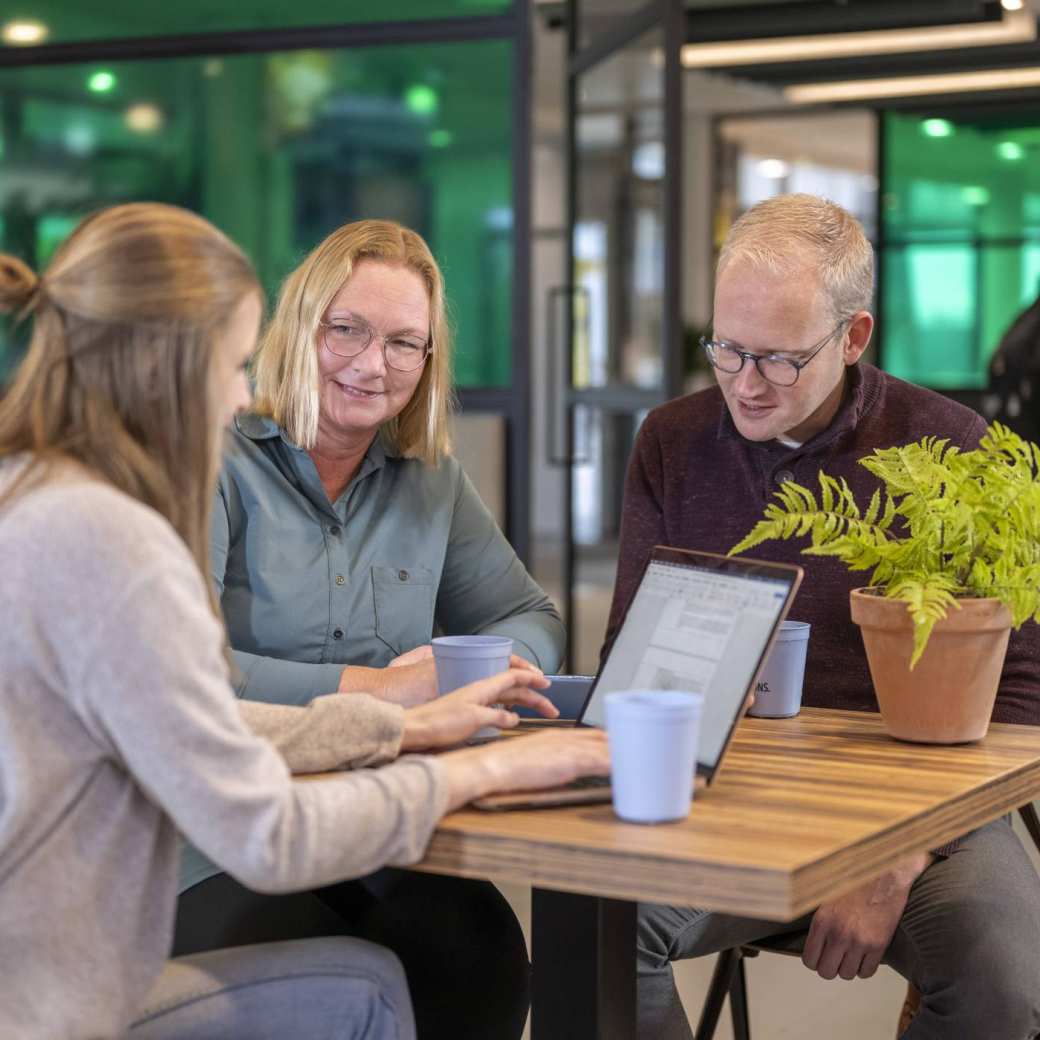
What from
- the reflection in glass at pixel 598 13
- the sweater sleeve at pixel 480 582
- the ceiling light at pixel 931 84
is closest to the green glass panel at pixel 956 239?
the ceiling light at pixel 931 84

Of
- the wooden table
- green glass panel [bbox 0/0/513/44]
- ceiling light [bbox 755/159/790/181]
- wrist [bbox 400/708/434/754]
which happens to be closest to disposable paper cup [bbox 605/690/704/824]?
the wooden table

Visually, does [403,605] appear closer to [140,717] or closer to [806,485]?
[806,485]

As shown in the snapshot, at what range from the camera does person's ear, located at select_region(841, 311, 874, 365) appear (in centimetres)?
218

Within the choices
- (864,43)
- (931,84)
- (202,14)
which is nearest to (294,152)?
(202,14)

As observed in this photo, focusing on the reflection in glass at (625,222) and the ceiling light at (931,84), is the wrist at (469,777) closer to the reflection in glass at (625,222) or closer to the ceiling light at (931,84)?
the reflection in glass at (625,222)

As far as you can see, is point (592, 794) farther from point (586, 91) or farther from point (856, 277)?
point (586, 91)

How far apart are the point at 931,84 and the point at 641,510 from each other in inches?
271

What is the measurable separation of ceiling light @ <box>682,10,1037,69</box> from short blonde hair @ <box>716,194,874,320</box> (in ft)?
16.9

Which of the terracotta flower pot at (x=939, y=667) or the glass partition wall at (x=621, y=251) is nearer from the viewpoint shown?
the terracotta flower pot at (x=939, y=667)

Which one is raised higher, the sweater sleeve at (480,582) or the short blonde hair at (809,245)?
the short blonde hair at (809,245)

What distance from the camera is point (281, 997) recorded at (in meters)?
1.43

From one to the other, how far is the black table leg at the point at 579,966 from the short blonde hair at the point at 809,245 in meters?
0.94

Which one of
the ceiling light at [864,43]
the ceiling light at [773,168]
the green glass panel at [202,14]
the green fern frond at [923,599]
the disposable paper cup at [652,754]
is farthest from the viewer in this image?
the ceiling light at [773,168]

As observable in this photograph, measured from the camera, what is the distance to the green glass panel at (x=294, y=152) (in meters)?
4.91
